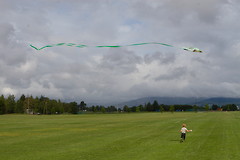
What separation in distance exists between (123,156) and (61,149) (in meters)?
6.43

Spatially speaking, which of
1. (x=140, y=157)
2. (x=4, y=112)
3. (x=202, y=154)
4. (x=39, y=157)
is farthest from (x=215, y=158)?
(x=4, y=112)

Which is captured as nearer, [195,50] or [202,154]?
[195,50]

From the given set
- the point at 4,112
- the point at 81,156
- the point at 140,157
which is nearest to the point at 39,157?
the point at 81,156

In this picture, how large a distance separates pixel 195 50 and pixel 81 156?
1066cm

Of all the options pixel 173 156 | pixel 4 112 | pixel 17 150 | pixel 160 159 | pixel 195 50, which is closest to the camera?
pixel 195 50

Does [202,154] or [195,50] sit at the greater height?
[195,50]

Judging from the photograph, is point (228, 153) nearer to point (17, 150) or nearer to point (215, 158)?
point (215, 158)

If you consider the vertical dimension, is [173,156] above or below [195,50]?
below

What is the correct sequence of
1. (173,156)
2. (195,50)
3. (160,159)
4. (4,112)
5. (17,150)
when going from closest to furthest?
(195,50), (160,159), (173,156), (17,150), (4,112)

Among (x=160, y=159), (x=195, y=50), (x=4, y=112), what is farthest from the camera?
(x=4, y=112)

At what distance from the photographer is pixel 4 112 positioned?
193 m

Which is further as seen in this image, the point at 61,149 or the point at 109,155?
the point at 61,149

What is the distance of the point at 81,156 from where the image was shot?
66.9ft

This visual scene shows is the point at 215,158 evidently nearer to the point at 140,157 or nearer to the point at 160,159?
the point at 160,159
